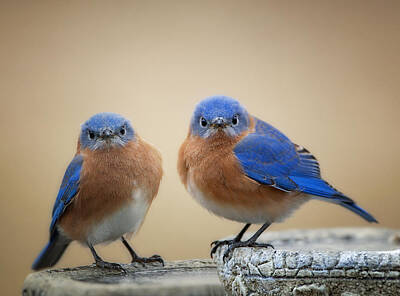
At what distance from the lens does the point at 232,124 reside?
2822 millimetres

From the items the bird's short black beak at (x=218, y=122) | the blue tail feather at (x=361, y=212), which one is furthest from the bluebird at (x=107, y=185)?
the blue tail feather at (x=361, y=212)

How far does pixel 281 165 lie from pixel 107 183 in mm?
723

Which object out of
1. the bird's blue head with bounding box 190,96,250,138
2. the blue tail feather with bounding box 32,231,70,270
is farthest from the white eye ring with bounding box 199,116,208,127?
the blue tail feather with bounding box 32,231,70,270

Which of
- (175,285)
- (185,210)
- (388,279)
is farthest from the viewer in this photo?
(185,210)

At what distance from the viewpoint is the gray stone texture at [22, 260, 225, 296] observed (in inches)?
85.4

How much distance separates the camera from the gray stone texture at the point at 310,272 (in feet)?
6.52

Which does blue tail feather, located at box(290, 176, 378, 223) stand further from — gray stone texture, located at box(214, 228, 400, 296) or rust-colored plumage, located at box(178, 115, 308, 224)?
gray stone texture, located at box(214, 228, 400, 296)

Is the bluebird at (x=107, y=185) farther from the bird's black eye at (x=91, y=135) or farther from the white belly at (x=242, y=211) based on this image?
the white belly at (x=242, y=211)

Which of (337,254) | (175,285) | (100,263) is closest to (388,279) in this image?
(337,254)

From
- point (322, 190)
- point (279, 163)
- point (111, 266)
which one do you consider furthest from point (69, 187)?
point (322, 190)

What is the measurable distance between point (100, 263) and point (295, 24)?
2904 mm

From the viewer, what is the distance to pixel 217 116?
9.14 ft

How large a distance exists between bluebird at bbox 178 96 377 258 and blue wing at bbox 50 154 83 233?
1.40ft

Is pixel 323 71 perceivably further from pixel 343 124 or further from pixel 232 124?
pixel 232 124
